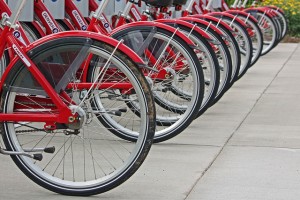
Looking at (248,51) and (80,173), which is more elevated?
(80,173)

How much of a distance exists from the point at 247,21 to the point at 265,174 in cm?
695

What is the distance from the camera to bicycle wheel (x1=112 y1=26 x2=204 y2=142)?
7590 mm

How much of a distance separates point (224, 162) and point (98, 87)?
1.13m

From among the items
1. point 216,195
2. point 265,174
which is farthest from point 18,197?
point 265,174

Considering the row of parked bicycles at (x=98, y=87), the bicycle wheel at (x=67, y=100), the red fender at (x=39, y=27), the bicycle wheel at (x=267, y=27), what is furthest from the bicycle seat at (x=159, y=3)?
the bicycle wheel at (x=267, y=27)

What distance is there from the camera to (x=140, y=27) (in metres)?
7.57

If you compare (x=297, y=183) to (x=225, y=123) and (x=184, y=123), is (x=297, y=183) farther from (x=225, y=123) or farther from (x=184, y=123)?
(x=225, y=123)

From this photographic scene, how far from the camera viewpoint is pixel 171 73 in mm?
8242

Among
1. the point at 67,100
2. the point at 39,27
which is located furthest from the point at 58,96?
the point at 39,27

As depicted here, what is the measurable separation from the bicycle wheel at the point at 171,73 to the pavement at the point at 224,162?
0.19 meters

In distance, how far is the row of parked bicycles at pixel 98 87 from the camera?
18.9ft

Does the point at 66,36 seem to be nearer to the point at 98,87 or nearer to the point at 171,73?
the point at 98,87

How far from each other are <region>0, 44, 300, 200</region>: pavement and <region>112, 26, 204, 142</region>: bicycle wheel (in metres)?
0.19

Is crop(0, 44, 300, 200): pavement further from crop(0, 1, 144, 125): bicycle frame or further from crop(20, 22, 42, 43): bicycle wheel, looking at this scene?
crop(20, 22, 42, 43): bicycle wheel
